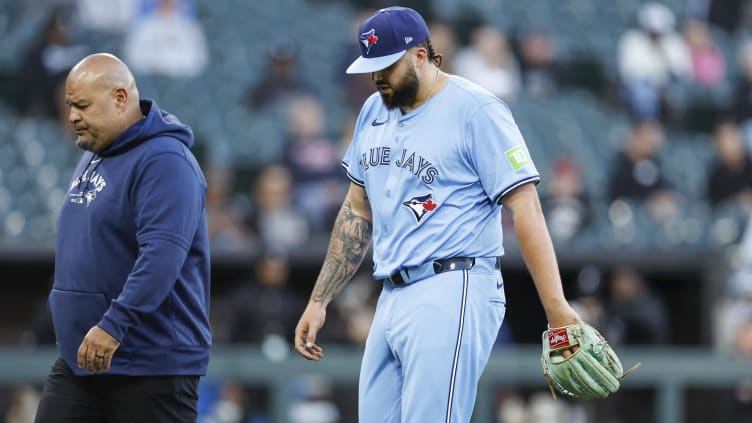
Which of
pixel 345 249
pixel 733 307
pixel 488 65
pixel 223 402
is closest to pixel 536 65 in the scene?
pixel 488 65

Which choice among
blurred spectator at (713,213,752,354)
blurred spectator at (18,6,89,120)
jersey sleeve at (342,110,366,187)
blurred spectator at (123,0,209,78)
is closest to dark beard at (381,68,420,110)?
jersey sleeve at (342,110,366,187)

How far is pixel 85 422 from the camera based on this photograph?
13.1 feet

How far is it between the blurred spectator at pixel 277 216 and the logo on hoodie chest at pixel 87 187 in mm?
4801

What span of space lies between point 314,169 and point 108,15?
3005 mm

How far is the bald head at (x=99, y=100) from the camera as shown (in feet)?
13.0

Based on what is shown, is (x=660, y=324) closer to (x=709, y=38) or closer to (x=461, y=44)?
(x=461, y=44)

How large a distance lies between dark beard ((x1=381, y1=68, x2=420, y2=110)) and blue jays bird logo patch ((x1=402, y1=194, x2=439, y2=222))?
0.31 meters

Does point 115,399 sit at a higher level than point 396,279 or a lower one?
lower

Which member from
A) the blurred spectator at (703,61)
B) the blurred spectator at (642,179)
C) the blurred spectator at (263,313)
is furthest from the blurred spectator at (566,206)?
the blurred spectator at (703,61)

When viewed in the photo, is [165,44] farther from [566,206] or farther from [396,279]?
[396,279]

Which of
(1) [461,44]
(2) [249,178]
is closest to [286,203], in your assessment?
(2) [249,178]

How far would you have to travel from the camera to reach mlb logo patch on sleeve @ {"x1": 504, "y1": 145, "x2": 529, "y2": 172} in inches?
147

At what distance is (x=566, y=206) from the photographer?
9.59 meters

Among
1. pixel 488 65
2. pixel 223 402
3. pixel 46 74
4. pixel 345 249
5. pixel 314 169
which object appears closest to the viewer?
pixel 345 249
